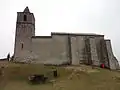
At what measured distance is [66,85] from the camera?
27.7 meters

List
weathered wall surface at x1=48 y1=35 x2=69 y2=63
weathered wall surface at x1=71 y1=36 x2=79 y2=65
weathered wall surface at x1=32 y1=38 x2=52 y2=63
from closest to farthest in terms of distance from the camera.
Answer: weathered wall surface at x1=32 y1=38 x2=52 y2=63
weathered wall surface at x1=48 y1=35 x2=69 y2=63
weathered wall surface at x1=71 y1=36 x2=79 y2=65

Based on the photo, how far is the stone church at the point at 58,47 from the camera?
43.7 metres

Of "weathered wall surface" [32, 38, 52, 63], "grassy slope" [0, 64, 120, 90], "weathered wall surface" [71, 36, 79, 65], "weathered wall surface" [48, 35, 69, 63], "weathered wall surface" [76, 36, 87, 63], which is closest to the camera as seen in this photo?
"grassy slope" [0, 64, 120, 90]

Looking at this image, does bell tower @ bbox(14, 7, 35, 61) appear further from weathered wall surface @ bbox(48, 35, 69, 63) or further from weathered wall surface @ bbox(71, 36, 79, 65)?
weathered wall surface @ bbox(71, 36, 79, 65)

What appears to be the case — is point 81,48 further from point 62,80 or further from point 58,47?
point 62,80

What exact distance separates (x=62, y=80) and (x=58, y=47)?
591 inches

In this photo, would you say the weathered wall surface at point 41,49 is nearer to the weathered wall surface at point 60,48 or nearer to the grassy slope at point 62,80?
the weathered wall surface at point 60,48

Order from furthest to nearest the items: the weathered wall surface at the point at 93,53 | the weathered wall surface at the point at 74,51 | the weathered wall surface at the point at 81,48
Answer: the weathered wall surface at the point at 81,48, the weathered wall surface at the point at 93,53, the weathered wall surface at the point at 74,51

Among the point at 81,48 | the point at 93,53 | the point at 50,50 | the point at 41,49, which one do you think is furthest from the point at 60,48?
the point at 93,53

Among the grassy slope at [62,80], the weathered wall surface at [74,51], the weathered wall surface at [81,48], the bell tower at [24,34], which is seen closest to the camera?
the grassy slope at [62,80]

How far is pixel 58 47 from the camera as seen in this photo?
1775 inches

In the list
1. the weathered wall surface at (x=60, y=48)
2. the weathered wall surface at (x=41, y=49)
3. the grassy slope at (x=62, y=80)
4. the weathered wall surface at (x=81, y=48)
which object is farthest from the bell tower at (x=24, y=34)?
the weathered wall surface at (x=81, y=48)

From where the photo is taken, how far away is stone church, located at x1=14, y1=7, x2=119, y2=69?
43.7 m

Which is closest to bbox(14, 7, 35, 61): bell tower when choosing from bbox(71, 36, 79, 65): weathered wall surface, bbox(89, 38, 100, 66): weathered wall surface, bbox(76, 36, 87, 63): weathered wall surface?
bbox(71, 36, 79, 65): weathered wall surface
